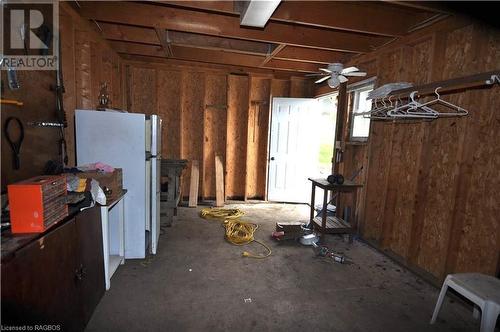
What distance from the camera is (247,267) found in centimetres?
273

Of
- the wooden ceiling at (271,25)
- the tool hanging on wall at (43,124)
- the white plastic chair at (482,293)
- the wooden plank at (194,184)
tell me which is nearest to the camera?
the white plastic chair at (482,293)

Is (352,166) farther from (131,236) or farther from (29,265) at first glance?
(29,265)

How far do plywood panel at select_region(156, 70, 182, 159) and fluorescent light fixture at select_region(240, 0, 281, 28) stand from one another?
272 cm

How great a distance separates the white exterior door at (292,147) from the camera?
5.04 m

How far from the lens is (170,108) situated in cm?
490

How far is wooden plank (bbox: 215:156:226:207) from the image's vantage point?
4.96 metres

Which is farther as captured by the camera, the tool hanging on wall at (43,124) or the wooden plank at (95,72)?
the wooden plank at (95,72)

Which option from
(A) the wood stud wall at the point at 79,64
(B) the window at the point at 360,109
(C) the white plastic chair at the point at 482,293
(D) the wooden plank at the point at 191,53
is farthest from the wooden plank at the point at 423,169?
(A) the wood stud wall at the point at 79,64

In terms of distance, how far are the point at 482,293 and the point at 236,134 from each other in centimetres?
423

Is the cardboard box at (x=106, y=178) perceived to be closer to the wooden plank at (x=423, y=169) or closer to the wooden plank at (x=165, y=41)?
the wooden plank at (x=165, y=41)

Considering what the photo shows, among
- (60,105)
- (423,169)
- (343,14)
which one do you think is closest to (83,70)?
(60,105)

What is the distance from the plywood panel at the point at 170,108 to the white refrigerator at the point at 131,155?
2.19 m

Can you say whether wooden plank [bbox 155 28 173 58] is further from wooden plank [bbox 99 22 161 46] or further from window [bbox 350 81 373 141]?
window [bbox 350 81 373 141]

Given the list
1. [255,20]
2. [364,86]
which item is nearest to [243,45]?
[255,20]
